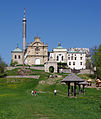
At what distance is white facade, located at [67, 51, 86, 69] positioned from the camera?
11919cm

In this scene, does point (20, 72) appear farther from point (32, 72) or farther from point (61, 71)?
point (61, 71)

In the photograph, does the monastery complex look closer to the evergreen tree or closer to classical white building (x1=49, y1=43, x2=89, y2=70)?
classical white building (x1=49, y1=43, x2=89, y2=70)

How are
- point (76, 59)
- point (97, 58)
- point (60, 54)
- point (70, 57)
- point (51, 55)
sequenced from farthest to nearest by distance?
point (76, 59) → point (51, 55) → point (70, 57) → point (60, 54) → point (97, 58)

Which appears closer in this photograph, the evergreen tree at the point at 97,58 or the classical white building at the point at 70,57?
the evergreen tree at the point at 97,58

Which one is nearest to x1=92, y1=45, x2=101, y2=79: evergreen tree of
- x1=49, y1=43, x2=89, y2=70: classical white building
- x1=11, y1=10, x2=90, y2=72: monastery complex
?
x1=11, y1=10, x2=90, y2=72: monastery complex

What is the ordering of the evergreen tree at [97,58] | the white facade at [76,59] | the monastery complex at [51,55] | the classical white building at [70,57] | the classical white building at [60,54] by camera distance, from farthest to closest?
1. the white facade at [76,59]
2. the classical white building at [70,57]
3. the classical white building at [60,54]
4. the monastery complex at [51,55]
5. the evergreen tree at [97,58]

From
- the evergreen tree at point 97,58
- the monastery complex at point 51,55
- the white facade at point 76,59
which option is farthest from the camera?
the white facade at point 76,59

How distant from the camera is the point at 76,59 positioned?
393ft

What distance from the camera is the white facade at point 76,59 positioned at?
119m

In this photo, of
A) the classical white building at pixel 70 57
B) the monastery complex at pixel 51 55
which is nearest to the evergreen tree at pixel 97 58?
the monastery complex at pixel 51 55

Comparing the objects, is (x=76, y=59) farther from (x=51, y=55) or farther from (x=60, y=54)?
(x=51, y=55)

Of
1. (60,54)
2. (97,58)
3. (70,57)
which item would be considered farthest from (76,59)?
(97,58)

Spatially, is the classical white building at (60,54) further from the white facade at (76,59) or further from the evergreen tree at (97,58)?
the evergreen tree at (97,58)

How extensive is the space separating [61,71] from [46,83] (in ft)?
108
